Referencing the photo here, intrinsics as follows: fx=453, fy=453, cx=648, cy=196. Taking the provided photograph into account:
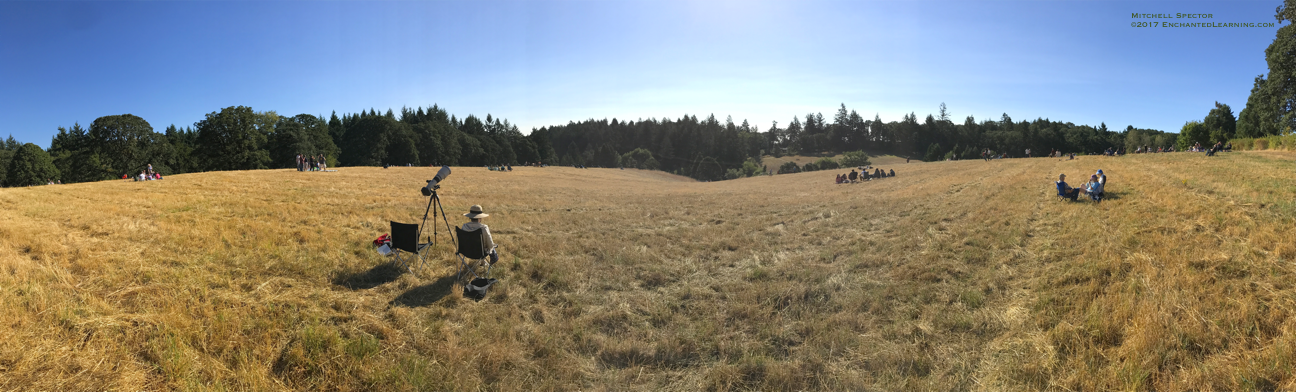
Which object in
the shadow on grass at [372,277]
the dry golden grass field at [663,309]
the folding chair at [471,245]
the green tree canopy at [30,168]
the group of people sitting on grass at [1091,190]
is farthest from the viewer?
the green tree canopy at [30,168]

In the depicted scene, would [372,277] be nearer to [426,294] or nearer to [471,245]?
[426,294]

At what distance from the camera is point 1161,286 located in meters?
6.09

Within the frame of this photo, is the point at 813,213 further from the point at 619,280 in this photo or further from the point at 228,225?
the point at 228,225

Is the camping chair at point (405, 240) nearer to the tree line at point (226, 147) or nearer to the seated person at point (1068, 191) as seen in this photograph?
the seated person at point (1068, 191)

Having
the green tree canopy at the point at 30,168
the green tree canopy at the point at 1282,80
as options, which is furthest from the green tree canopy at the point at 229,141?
the green tree canopy at the point at 1282,80

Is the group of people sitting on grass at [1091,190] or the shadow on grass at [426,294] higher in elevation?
the group of people sitting on grass at [1091,190]

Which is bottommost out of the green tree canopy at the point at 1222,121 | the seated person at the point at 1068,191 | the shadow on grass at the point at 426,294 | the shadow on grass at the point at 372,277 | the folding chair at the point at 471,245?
the shadow on grass at the point at 426,294

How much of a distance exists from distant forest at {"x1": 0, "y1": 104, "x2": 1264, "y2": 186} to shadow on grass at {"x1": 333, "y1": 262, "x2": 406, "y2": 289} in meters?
65.5

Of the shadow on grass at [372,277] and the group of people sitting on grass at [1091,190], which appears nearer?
the shadow on grass at [372,277]

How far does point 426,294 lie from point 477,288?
89cm

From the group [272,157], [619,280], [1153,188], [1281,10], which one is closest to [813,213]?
[1153,188]

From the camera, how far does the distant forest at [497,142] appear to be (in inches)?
2172

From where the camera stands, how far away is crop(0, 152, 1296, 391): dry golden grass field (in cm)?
461

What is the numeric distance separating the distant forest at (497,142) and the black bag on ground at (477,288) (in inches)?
2652
